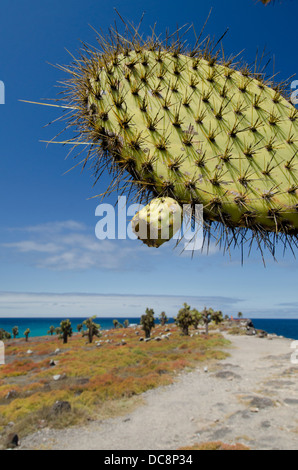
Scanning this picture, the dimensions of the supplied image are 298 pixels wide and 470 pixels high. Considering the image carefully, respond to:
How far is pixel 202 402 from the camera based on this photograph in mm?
15422

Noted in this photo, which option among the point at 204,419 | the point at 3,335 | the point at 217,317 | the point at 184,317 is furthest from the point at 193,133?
the point at 217,317

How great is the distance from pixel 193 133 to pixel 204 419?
15.1 meters

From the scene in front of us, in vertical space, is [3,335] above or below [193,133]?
below

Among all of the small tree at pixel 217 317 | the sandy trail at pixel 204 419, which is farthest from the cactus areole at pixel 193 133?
the small tree at pixel 217 317

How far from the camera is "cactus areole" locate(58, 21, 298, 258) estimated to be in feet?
4.29

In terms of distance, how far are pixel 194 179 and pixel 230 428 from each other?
1417 centimetres

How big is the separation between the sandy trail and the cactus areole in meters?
12.5

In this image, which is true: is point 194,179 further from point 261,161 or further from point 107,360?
point 107,360

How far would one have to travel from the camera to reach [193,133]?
151 cm

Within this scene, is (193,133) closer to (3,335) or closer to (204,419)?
(204,419)

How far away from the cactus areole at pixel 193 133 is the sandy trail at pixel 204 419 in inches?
493

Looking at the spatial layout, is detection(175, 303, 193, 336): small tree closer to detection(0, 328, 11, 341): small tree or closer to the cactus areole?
detection(0, 328, 11, 341): small tree

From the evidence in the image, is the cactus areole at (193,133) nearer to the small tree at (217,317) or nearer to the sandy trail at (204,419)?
the sandy trail at (204,419)
